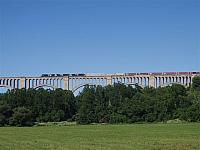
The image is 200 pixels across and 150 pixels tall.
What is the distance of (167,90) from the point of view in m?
118

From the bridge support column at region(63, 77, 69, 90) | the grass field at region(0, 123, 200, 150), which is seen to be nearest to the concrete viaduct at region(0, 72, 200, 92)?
the bridge support column at region(63, 77, 69, 90)

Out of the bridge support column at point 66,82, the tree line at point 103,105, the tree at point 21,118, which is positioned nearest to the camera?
the tree at point 21,118

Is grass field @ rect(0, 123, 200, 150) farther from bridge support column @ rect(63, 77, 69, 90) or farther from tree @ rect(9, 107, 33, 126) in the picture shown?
bridge support column @ rect(63, 77, 69, 90)

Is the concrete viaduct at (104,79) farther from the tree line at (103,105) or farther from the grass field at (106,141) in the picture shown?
the grass field at (106,141)

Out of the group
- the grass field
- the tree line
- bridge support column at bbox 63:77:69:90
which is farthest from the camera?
bridge support column at bbox 63:77:69:90

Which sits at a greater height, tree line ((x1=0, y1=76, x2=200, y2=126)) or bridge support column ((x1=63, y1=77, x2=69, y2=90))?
bridge support column ((x1=63, y1=77, x2=69, y2=90))

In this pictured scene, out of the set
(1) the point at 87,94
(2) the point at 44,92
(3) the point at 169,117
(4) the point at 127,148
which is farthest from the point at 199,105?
(4) the point at 127,148

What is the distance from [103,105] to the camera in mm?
125375

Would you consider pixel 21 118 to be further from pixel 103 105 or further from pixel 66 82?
pixel 66 82

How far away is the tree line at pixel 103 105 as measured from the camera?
110m

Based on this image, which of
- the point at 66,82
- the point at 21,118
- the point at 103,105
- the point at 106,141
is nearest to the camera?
the point at 106,141

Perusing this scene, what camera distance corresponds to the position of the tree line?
109875mm

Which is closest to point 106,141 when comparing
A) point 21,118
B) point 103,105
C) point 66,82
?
point 21,118

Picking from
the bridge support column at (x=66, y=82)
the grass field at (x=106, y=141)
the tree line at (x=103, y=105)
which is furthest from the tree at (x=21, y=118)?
the grass field at (x=106, y=141)
